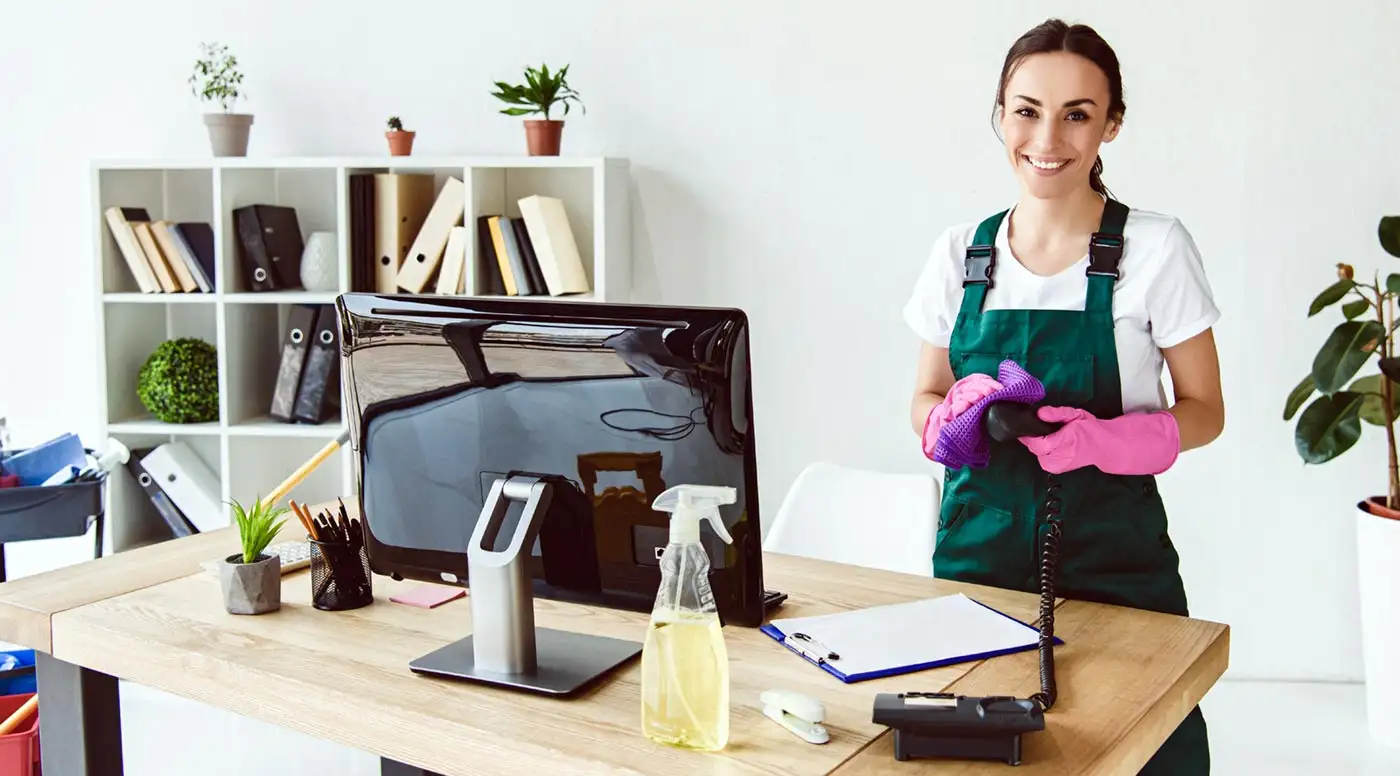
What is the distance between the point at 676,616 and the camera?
Answer: 1.31 meters

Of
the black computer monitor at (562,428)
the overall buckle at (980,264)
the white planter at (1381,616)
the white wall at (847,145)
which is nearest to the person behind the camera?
the black computer monitor at (562,428)

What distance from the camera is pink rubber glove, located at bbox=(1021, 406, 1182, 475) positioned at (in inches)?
73.0

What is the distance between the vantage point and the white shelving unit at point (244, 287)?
3.76 meters

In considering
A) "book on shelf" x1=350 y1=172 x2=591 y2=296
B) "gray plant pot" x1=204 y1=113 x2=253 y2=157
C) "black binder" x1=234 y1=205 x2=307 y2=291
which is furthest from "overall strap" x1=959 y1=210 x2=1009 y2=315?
"gray plant pot" x1=204 y1=113 x2=253 y2=157

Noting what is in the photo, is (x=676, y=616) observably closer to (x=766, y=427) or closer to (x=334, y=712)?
(x=334, y=712)

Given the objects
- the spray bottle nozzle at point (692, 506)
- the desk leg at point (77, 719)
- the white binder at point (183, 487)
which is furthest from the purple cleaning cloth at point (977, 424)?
the white binder at point (183, 487)

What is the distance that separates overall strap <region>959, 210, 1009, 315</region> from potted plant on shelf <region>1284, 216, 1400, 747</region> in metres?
1.43

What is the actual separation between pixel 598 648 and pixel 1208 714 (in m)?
2.41

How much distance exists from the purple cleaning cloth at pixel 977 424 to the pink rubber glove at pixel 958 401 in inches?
0.5

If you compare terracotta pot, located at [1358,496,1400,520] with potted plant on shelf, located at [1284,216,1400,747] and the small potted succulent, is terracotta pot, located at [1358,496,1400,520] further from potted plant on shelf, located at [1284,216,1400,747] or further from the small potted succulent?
the small potted succulent

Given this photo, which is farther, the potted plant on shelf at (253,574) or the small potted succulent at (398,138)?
the small potted succulent at (398,138)

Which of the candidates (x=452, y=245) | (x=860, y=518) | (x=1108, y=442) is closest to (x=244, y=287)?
(x=452, y=245)

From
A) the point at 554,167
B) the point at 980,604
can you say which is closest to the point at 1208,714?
the point at 980,604

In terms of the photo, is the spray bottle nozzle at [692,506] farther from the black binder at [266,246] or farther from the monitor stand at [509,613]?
the black binder at [266,246]
